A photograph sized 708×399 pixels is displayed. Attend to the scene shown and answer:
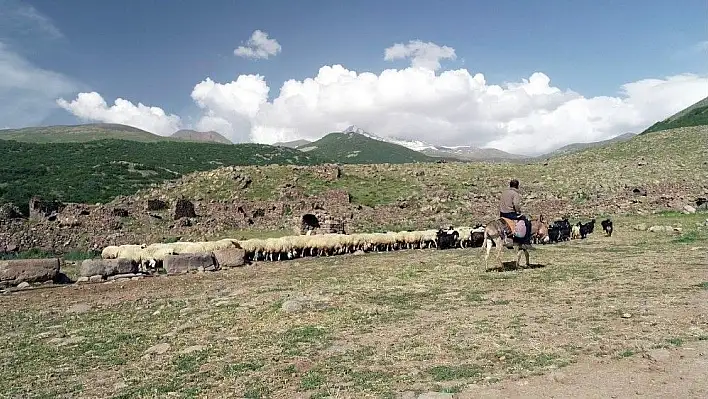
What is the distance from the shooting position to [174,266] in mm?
17984

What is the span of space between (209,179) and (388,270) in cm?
3834

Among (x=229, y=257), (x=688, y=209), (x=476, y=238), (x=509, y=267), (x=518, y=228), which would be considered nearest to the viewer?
(x=518, y=228)

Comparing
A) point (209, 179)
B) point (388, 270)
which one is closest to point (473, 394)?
point (388, 270)

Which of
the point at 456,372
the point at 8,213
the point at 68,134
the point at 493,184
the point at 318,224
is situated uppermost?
the point at 68,134

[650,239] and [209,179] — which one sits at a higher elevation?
[209,179]

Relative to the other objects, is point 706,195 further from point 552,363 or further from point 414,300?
point 552,363

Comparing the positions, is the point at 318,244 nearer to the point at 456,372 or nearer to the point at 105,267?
the point at 105,267

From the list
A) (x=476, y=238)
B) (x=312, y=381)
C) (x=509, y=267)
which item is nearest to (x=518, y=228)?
(x=509, y=267)

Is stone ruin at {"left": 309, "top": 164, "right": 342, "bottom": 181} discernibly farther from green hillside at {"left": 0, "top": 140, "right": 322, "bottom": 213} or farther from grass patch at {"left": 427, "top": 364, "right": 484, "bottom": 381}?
grass patch at {"left": 427, "top": 364, "right": 484, "bottom": 381}

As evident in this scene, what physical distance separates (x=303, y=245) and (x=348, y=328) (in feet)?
44.9

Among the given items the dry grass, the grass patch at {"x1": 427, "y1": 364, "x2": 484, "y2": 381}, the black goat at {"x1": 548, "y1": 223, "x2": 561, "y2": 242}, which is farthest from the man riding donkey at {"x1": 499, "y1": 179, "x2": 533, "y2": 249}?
the black goat at {"x1": 548, "y1": 223, "x2": 561, "y2": 242}

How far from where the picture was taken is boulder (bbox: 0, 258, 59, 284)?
15.8 meters

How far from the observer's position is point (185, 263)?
59.4 feet

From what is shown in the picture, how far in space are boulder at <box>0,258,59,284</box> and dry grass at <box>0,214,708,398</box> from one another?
1343mm
